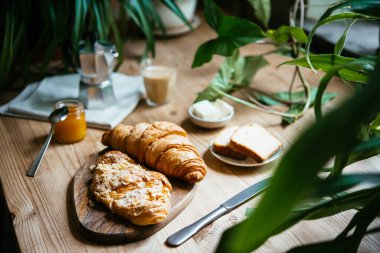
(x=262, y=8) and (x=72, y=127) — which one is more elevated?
(x=262, y=8)

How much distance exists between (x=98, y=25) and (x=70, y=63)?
167 mm

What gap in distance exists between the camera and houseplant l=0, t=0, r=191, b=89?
4.58 feet

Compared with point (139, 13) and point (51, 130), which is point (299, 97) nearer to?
point (139, 13)

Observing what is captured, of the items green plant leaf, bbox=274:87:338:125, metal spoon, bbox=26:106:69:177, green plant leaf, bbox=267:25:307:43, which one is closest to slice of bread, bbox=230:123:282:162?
green plant leaf, bbox=274:87:338:125

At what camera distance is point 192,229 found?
33.2 inches

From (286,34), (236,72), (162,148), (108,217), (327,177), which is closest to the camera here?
(327,177)

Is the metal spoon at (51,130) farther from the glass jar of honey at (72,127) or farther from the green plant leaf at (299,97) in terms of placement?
the green plant leaf at (299,97)

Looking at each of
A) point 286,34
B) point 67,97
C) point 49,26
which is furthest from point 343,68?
point 49,26

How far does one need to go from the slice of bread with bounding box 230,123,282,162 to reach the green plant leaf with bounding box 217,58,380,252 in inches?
23.4

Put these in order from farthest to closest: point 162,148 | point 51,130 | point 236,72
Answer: point 236,72 → point 51,130 → point 162,148

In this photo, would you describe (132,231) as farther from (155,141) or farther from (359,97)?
(359,97)

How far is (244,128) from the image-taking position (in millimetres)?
1125

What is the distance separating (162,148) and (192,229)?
0.74 feet

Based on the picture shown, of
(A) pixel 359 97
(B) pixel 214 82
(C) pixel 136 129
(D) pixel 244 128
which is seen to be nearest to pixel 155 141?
(C) pixel 136 129
